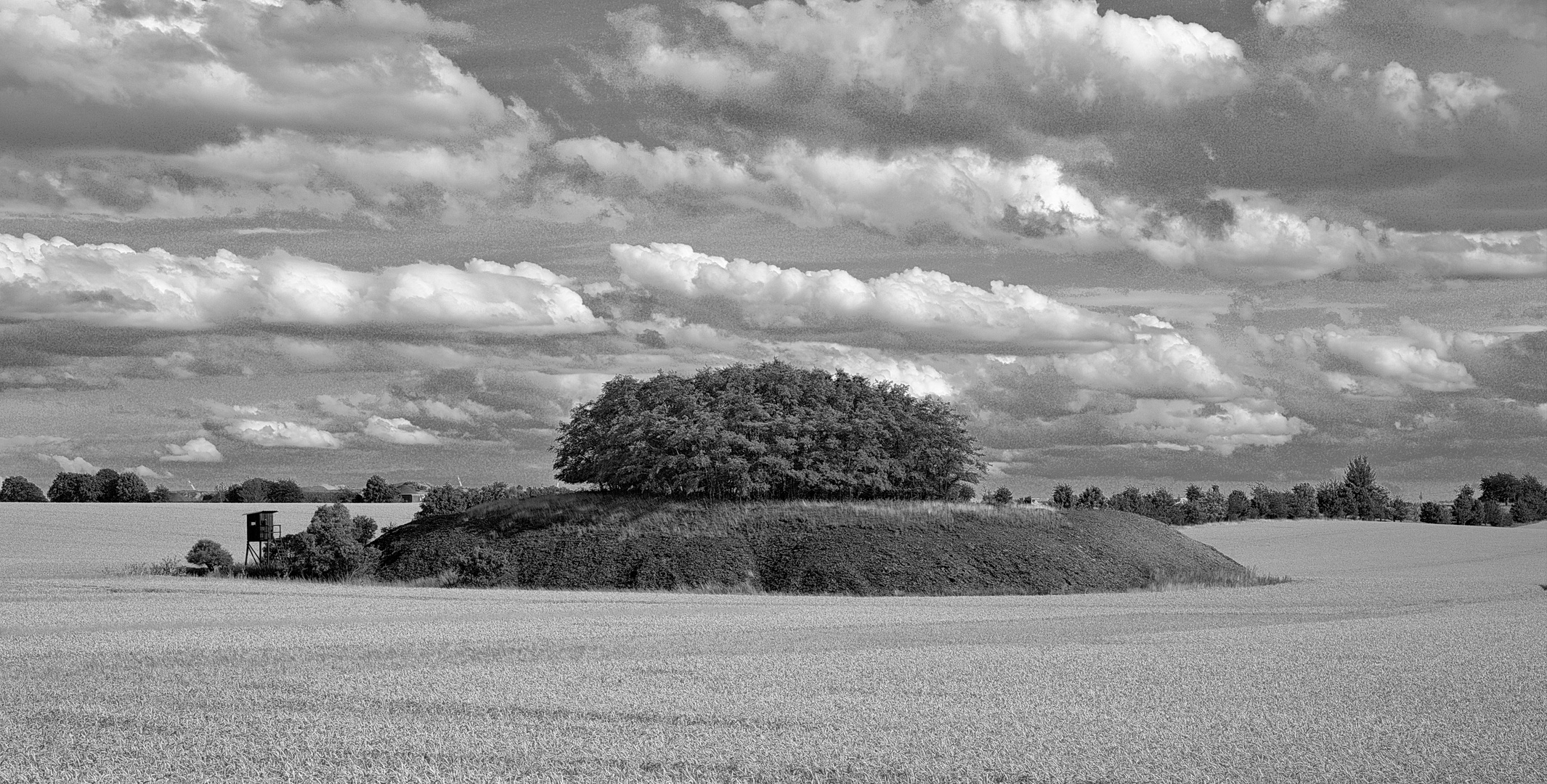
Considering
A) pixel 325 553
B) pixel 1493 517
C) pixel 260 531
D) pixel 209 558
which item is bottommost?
pixel 209 558

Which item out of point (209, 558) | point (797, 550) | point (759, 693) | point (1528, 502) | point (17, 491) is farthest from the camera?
point (1528, 502)

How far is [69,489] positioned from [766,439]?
3677 inches

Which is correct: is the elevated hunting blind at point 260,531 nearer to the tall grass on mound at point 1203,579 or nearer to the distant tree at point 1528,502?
the tall grass on mound at point 1203,579

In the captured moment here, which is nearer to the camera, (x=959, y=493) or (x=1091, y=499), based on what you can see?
(x=959, y=493)

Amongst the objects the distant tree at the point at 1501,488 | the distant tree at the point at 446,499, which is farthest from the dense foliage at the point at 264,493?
the distant tree at the point at 1501,488

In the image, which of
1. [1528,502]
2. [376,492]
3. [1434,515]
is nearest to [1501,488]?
[1528,502]

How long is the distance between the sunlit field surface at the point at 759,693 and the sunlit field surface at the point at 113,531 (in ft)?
84.8

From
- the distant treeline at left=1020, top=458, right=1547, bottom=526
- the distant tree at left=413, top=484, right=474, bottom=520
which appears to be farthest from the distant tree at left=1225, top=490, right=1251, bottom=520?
the distant tree at left=413, top=484, right=474, bottom=520

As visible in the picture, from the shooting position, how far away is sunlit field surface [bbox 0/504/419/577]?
209 feet

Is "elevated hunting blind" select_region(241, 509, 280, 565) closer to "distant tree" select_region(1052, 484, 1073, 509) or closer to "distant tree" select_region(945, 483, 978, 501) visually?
"distant tree" select_region(945, 483, 978, 501)

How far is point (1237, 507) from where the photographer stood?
5320 inches

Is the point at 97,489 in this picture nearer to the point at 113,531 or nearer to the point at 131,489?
the point at 131,489

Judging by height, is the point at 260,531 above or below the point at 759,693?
above

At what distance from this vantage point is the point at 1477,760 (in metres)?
16.7
